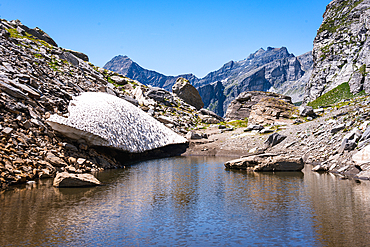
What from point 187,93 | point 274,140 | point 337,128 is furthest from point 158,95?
point 337,128

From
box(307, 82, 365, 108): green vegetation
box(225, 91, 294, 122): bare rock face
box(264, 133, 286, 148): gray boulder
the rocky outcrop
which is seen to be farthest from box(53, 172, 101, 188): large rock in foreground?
the rocky outcrop

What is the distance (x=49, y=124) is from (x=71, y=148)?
3.91 m

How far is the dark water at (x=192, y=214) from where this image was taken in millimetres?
13055

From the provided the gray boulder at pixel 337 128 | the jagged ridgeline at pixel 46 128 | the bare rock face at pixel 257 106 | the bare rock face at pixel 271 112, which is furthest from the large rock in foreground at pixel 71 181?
the bare rock face at pixel 257 106

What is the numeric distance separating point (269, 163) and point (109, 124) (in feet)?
74.9

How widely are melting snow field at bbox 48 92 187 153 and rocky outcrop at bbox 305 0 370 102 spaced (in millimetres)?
81684

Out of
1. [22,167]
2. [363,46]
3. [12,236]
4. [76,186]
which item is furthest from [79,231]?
[363,46]

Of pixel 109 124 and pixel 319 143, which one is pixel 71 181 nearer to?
pixel 109 124

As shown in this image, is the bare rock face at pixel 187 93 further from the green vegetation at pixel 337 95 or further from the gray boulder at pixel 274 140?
the gray boulder at pixel 274 140

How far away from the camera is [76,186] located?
81.4 ft

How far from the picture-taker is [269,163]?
3425 cm

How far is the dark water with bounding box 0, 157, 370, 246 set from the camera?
13.1 meters

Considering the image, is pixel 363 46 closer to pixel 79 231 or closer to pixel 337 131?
pixel 337 131

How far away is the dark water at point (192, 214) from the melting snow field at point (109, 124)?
10.4 metres
